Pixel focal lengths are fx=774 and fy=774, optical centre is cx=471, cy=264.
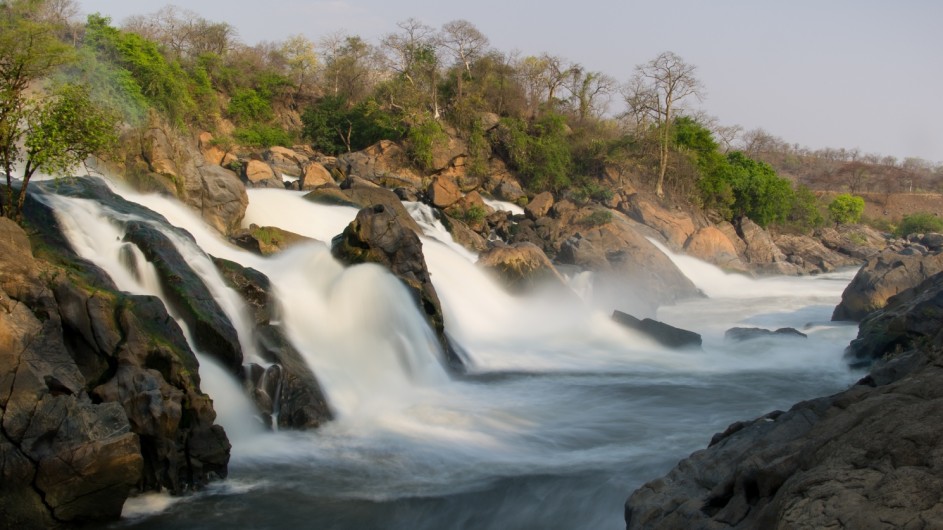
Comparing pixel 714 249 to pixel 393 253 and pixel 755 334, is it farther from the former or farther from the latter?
pixel 393 253

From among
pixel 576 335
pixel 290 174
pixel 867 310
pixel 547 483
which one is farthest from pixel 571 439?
pixel 290 174

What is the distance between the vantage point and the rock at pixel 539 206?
107ft

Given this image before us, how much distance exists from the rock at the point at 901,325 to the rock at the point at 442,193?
16.1 meters

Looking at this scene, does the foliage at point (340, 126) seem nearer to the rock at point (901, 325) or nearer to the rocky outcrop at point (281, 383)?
the rock at point (901, 325)

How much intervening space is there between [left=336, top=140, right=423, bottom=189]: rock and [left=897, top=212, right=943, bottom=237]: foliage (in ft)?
117

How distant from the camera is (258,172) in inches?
1097

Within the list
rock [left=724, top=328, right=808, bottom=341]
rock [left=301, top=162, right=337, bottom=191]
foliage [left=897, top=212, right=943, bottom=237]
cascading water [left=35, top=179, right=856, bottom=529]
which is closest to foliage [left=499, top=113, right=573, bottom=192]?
rock [left=301, top=162, right=337, bottom=191]

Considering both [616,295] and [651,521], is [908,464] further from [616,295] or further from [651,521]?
[616,295]

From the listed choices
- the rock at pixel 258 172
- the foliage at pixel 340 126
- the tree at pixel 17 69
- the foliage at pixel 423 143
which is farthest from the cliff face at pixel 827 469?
the foliage at pixel 340 126

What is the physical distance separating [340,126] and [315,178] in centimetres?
1211

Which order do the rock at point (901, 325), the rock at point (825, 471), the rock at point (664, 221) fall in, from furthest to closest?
the rock at point (664, 221) < the rock at point (901, 325) < the rock at point (825, 471)

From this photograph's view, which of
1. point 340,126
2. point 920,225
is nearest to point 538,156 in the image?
point 340,126

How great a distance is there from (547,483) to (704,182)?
1322 inches

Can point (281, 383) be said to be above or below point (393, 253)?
below
